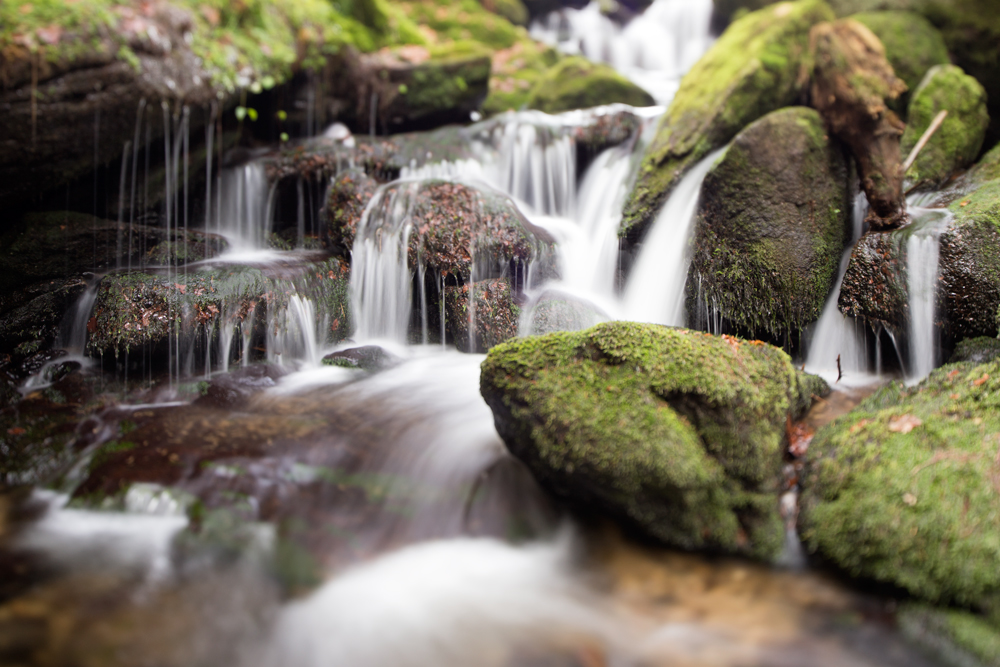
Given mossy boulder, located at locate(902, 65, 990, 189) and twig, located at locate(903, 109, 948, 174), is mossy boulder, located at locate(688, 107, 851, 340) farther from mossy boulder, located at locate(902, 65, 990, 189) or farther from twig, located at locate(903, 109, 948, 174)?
Answer: mossy boulder, located at locate(902, 65, 990, 189)

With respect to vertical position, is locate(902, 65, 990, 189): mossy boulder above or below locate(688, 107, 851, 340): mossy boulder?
above

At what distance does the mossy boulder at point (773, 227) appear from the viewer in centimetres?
507

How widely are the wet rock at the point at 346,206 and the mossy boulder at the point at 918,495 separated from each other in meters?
5.20

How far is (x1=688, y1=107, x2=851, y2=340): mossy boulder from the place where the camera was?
16.6ft

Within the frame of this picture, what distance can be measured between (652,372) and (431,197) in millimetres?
3818

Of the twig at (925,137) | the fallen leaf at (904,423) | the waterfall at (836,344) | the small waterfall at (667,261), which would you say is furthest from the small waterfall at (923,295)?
the small waterfall at (667,261)

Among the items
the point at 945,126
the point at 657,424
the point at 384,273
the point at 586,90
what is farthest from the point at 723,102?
the point at 657,424

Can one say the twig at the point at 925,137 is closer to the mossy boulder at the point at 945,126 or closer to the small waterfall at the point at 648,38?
the mossy boulder at the point at 945,126

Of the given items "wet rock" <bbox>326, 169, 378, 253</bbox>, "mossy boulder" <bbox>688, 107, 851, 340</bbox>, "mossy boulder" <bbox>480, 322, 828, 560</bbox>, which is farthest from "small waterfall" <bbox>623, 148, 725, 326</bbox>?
"wet rock" <bbox>326, 169, 378, 253</bbox>

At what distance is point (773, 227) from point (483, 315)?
2975mm

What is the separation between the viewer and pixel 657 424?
296cm

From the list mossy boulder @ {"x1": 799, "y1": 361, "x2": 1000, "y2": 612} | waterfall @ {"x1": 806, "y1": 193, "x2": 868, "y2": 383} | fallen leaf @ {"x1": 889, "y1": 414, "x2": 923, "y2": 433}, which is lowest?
mossy boulder @ {"x1": 799, "y1": 361, "x2": 1000, "y2": 612}

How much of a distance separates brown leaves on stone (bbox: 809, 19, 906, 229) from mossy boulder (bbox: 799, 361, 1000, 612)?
7.09ft

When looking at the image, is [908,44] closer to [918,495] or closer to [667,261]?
[667,261]
